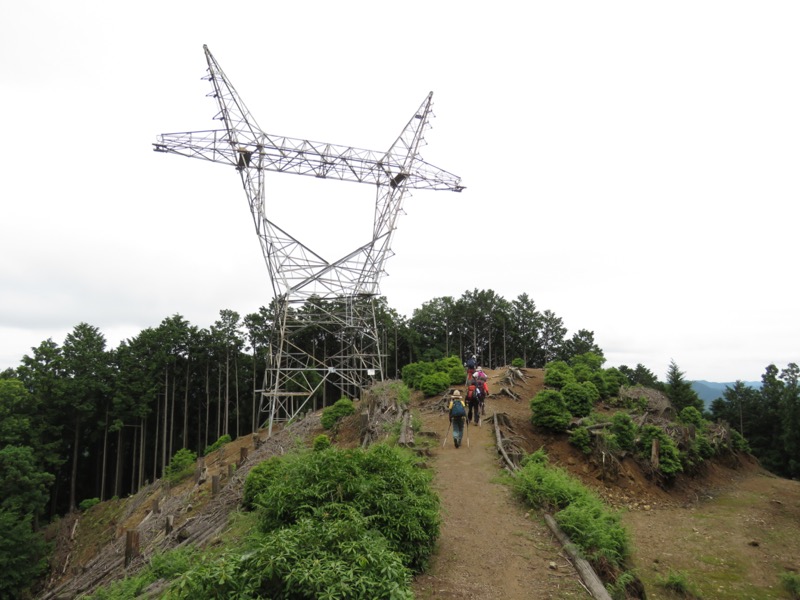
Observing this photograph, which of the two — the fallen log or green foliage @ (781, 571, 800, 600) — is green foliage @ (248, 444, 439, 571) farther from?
green foliage @ (781, 571, 800, 600)

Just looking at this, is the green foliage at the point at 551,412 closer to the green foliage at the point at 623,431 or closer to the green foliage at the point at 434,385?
the green foliage at the point at 623,431

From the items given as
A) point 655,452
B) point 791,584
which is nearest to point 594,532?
point 791,584

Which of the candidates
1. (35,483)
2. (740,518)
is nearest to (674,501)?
(740,518)

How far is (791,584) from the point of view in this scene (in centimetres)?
917

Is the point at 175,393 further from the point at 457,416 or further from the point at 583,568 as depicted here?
the point at 583,568

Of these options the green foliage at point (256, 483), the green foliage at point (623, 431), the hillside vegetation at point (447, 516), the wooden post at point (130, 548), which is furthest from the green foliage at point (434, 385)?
the wooden post at point (130, 548)

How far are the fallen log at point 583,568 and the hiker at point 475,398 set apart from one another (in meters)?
5.71

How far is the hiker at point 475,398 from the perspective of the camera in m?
13.3

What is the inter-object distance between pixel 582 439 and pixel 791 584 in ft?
18.1

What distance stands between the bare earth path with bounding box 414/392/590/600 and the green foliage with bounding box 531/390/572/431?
185 inches

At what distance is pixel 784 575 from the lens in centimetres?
934

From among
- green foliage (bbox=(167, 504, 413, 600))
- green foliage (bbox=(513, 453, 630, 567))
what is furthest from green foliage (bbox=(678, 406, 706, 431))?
green foliage (bbox=(167, 504, 413, 600))

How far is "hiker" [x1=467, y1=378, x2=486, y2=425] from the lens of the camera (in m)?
13.3

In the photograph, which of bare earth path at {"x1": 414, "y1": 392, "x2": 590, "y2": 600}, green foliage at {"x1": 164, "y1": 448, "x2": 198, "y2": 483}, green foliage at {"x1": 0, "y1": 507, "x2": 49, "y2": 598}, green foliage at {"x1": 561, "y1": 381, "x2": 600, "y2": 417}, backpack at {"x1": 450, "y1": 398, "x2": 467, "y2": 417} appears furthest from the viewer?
green foliage at {"x1": 164, "y1": 448, "x2": 198, "y2": 483}
